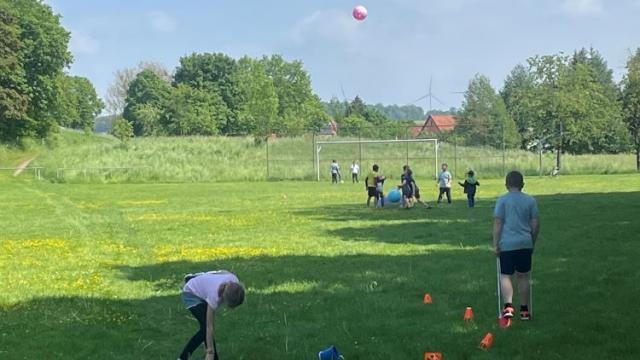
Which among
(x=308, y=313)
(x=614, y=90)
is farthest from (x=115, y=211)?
(x=614, y=90)

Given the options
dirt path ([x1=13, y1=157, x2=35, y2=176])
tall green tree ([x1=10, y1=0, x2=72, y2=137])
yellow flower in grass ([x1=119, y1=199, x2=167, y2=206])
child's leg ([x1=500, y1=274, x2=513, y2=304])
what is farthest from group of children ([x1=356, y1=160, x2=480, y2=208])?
tall green tree ([x1=10, y1=0, x2=72, y2=137])

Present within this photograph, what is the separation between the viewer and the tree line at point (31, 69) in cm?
6800

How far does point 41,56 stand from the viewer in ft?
241

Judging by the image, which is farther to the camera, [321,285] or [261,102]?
[261,102]

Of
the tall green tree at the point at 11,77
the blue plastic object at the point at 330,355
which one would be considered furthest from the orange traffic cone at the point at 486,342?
the tall green tree at the point at 11,77

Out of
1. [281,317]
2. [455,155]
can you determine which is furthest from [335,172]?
[281,317]

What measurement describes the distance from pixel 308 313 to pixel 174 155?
185 ft

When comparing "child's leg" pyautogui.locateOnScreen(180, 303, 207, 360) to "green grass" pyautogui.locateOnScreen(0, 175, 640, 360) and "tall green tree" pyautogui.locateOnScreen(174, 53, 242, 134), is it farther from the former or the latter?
"tall green tree" pyautogui.locateOnScreen(174, 53, 242, 134)

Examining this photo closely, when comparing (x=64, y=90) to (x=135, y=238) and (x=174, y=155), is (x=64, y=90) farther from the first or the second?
(x=135, y=238)

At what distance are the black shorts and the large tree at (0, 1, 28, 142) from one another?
66.3 meters

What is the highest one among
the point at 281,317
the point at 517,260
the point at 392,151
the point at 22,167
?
the point at 392,151

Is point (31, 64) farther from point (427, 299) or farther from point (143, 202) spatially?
point (427, 299)

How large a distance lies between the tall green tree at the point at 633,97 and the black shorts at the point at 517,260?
56.0m

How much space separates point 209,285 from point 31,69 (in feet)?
241
